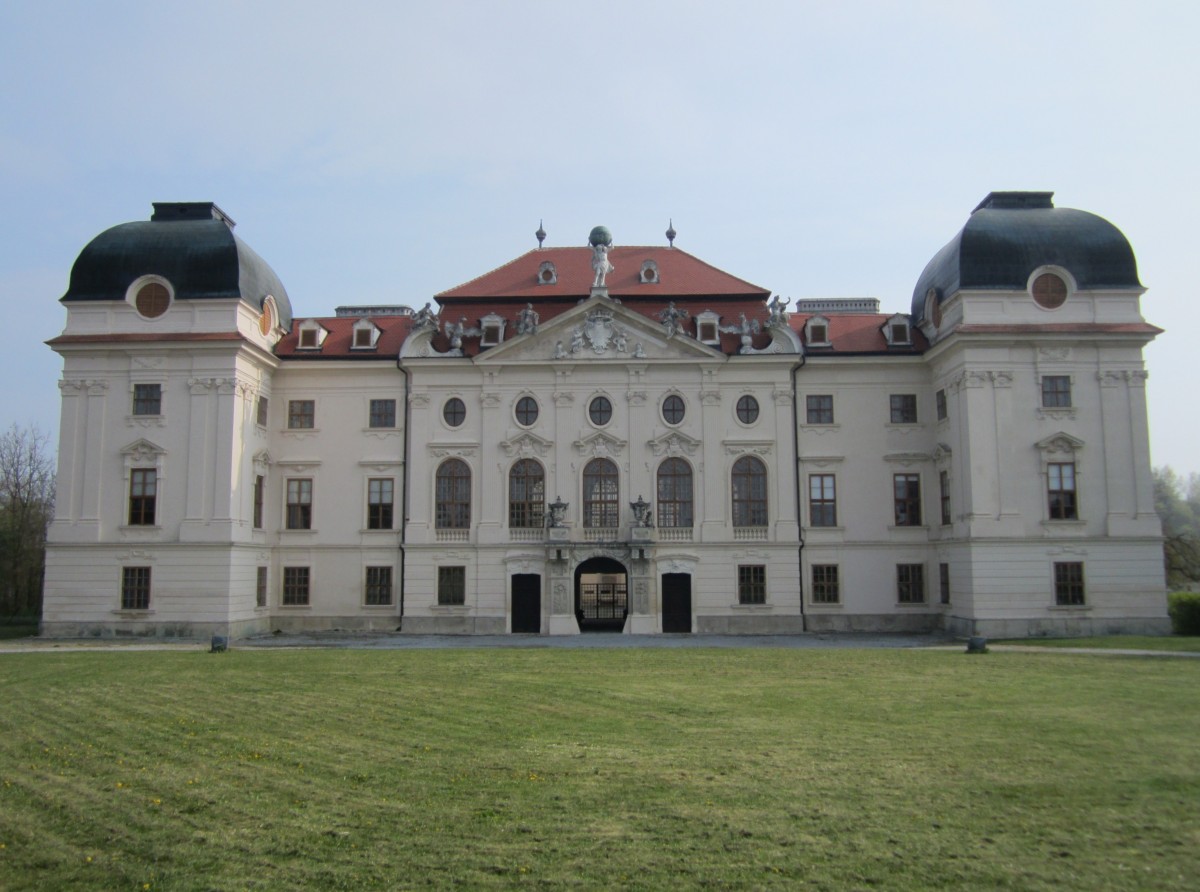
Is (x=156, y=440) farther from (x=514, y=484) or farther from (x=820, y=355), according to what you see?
(x=820, y=355)

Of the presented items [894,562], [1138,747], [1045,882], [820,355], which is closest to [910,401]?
[820,355]

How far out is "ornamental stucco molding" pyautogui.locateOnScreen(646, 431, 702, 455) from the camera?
4194 centimetres

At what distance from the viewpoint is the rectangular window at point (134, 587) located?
38750 millimetres

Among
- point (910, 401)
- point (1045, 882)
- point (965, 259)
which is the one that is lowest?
point (1045, 882)

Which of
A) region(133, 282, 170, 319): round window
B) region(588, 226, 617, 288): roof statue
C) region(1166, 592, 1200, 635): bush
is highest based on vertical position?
region(588, 226, 617, 288): roof statue

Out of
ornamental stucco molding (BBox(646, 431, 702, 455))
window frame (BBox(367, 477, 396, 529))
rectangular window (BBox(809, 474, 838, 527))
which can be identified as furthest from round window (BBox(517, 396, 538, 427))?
rectangular window (BBox(809, 474, 838, 527))

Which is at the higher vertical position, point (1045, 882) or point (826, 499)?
point (826, 499)

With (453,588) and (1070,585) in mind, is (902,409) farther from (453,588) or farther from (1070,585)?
(453,588)

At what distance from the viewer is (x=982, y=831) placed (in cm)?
1131

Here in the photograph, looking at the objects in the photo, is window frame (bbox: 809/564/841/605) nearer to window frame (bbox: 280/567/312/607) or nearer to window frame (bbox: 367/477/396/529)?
window frame (bbox: 367/477/396/529)

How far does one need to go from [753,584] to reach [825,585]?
10.4ft

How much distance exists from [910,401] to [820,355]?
14.7 ft

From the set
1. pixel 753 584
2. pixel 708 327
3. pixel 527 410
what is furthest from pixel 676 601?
pixel 708 327

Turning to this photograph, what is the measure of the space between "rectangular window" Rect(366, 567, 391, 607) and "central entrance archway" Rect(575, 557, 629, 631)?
830 cm
